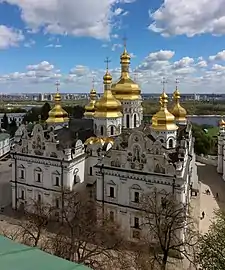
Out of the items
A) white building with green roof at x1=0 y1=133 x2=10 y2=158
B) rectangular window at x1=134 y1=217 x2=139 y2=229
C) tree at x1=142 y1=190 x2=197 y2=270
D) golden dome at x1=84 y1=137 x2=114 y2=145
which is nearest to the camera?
tree at x1=142 y1=190 x2=197 y2=270

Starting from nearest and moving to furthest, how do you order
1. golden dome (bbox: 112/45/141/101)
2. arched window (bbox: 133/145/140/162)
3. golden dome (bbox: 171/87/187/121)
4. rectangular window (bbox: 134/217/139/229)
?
arched window (bbox: 133/145/140/162)
rectangular window (bbox: 134/217/139/229)
golden dome (bbox: 112/45/141/101)
golden dome (bbox: 171/87/187/121)

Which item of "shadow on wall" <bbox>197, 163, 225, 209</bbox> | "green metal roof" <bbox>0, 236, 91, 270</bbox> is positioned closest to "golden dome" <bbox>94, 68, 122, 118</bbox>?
"shadow on wall" <bbox>197, 163, 225, 209</bbox>

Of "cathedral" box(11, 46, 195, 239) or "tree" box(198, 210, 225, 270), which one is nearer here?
"tree" box(198, 210, 225, 270)

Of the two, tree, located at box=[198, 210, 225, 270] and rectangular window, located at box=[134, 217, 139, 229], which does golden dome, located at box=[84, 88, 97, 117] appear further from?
tree, located at box=[198, 210, 225, 270]

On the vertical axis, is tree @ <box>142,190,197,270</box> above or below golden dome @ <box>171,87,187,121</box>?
below

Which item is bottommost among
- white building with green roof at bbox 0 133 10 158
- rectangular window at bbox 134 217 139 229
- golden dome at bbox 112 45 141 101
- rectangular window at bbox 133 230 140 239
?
rectangular window at bbox 133 230 140 239

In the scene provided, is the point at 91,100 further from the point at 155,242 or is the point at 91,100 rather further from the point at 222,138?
the point at 155,242
